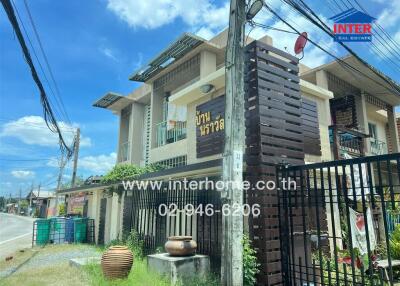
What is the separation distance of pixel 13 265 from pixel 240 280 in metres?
7.89

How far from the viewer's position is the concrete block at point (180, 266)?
641 cm

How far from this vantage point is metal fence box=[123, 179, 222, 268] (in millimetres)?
7121

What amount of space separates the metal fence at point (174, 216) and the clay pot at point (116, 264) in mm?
1629

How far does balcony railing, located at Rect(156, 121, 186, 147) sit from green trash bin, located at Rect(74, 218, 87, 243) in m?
4.95

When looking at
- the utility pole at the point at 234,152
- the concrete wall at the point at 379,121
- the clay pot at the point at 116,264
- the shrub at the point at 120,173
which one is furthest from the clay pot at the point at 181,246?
the concrete wall at the point at 379,121

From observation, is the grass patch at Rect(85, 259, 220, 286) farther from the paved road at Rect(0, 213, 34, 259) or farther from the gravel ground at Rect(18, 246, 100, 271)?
the paved road at Rect(0, 213, 34, 259)

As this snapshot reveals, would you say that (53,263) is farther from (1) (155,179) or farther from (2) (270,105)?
(2) (270,105)

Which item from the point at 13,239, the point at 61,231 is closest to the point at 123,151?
the point at 61,231

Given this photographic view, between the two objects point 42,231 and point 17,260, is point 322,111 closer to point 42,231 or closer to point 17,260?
point 17,260

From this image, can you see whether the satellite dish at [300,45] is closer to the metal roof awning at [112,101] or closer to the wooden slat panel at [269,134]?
the wooden slat panel at [269,134]

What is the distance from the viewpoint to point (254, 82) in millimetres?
6578

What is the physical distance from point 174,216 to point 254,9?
17.5 feet

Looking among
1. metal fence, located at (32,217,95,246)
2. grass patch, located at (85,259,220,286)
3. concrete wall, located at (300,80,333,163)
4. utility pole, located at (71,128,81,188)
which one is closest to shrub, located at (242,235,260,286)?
grass patch, located at (85,259,220,286)

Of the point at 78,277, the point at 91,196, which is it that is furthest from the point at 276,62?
the point at 91,196
